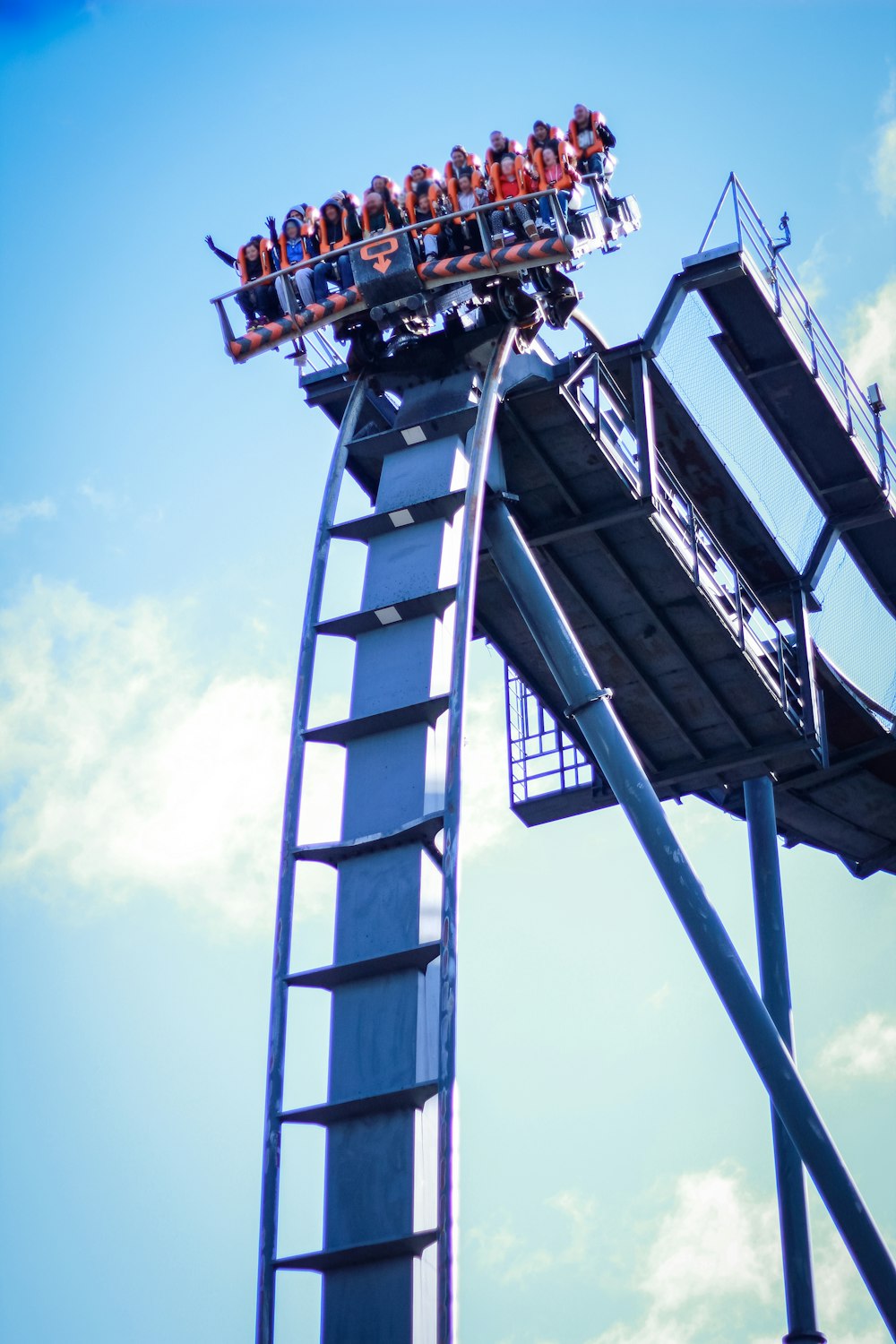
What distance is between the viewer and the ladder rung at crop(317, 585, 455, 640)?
14.6 meters

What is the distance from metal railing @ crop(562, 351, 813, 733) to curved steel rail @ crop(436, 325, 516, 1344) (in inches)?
57.0

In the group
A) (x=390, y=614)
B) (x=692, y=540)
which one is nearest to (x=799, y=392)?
(x=692, y=540)

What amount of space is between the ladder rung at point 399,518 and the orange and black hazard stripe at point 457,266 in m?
2.44

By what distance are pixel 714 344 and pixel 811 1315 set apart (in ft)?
34.5

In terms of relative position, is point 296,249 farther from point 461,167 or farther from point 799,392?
point 799,392

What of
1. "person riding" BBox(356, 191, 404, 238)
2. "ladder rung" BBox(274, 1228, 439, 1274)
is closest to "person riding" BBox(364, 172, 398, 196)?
"person riding" BBox(356, 191, 404, 238)

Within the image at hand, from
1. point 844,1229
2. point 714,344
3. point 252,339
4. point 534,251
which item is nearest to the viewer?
point 844,1229

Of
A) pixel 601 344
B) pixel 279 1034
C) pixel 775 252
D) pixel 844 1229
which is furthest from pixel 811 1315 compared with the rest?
pixel 775 252

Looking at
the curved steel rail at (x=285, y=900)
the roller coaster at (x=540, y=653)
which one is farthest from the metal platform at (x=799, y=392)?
the curved steel rail at (x=285, y=900)

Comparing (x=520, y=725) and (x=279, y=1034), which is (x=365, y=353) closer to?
(x=520, y=725)

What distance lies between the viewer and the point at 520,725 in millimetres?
21172

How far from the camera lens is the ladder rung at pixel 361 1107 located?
12.1 metres

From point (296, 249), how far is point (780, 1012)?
963 centimetres

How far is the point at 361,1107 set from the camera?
12.3 m
